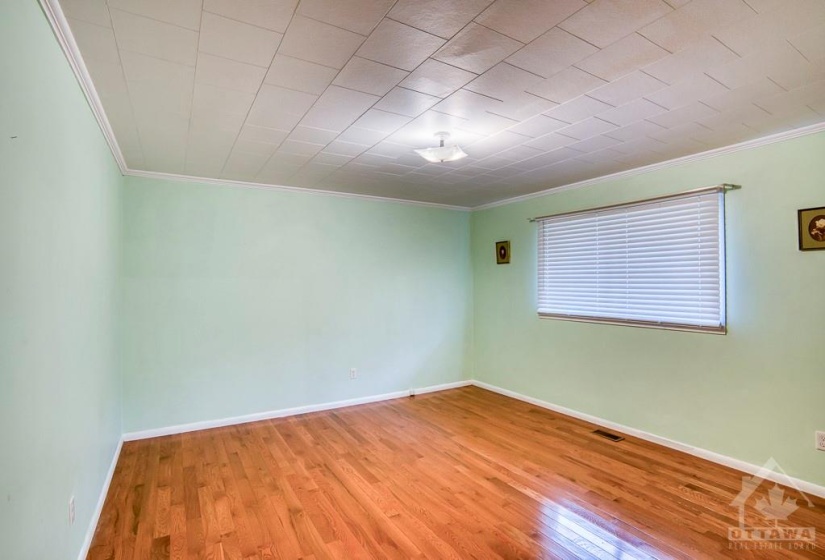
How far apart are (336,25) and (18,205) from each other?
1.24m

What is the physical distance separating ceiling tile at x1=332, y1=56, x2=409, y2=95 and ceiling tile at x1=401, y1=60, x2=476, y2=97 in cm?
7

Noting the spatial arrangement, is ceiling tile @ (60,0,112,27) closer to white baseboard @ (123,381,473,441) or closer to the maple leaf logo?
white baseboard @ (123,381,473,441)

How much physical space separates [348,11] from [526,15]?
663 millimetres

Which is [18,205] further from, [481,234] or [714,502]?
[481,234]

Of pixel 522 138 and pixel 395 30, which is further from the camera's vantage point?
pixel 522 138

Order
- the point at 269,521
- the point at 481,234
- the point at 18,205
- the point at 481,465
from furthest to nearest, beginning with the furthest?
the point at 481,234
the point at 481,465
the point at 269,521
the point at 18,205

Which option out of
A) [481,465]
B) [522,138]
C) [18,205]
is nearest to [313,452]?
[481,465]

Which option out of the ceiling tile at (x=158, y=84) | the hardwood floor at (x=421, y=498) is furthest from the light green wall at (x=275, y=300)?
the ceiling tile at (x=158, y=84)

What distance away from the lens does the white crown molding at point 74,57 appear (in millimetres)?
1441

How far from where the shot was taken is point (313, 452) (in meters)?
3.33

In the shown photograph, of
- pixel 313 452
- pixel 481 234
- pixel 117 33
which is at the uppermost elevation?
pixel 117 33

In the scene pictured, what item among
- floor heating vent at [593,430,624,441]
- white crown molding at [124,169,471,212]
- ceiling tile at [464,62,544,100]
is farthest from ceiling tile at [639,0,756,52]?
white crown molding at [124,169,471,212]

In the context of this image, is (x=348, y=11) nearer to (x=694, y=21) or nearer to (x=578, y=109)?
(x=694, y=21)

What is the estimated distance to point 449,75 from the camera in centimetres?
193
